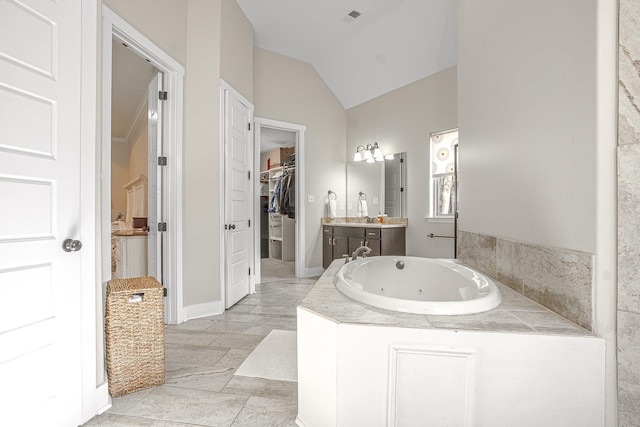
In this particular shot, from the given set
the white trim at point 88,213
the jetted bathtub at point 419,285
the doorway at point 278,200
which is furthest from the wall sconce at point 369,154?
the white trim at point 88,213

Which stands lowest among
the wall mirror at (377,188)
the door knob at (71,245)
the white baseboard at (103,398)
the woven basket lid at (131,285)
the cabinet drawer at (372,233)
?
the white baseboard at (103,398)

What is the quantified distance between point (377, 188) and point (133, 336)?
3.71 m

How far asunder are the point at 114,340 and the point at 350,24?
13.0 ft

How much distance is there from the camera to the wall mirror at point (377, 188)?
4.29m

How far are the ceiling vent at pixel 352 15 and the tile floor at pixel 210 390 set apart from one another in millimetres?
3445

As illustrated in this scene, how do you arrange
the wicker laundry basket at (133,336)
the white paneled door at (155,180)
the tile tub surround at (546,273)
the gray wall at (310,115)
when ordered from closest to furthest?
the tile tub surround at (546,273) → the wicker laundry basket at (133,336) → the white paneled door at (155,180) → the gray wall at (310,115)

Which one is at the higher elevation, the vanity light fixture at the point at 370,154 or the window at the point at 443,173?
the vanity light fixture at the point at 370,154

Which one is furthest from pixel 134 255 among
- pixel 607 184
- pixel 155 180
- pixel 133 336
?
pixel 607 184

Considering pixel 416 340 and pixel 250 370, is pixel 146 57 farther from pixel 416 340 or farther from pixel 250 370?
pixel 416 340

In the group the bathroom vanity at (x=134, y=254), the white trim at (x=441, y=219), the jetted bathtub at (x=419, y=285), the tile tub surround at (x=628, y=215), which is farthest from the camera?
the white trim at (x=441, y=219)

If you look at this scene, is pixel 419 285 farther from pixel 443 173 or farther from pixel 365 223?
pixel 365 223

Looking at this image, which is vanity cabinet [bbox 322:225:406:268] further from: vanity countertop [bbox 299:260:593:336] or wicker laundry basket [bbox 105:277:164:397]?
wicker laundry basket [bbox 105:277:164:397]

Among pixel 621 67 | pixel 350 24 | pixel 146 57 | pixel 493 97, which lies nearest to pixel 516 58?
pixel 493 97

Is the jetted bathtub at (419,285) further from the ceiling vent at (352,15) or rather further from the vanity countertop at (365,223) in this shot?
the ceiling vent at (352,15)
